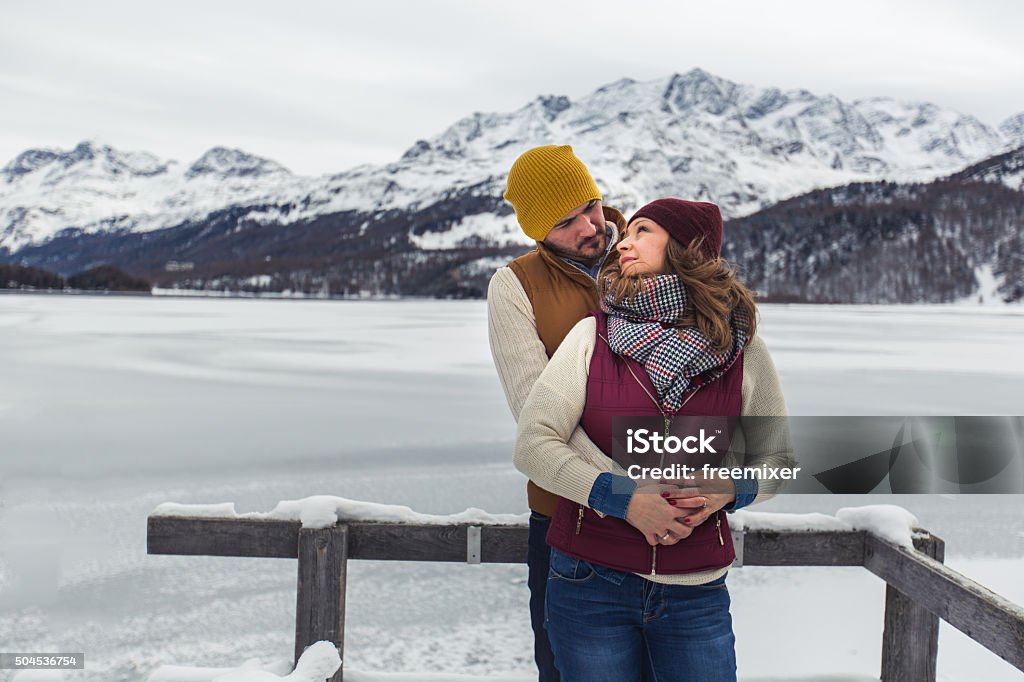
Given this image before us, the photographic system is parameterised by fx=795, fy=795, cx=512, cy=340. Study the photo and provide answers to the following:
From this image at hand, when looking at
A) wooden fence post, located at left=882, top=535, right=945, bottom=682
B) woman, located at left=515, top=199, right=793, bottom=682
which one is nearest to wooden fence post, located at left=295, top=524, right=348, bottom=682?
woman, located at left=515, top=199, right=793, bottom=682

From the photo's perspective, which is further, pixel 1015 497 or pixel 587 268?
pixel 1015 497

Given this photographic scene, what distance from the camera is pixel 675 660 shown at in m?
1.78

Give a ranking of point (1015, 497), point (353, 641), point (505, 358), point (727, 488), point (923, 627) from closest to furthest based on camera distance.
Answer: point (727, 488) < point (505, 358) < point (923, 627) < point (353, 641) < point (1015, 497)

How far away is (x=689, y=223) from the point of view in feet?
5.97

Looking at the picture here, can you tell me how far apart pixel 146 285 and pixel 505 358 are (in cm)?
14036

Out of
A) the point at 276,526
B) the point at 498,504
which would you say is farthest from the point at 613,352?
the point at 498,504

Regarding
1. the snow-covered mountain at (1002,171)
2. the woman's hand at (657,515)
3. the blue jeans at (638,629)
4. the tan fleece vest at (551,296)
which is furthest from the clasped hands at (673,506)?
the snow-covered mountain at (1002,171)

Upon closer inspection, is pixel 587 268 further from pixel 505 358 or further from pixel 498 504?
pixel 498 504

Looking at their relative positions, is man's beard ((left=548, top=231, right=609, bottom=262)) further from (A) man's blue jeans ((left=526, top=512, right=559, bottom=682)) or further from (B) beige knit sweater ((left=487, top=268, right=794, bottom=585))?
(A) man's blue jeans ((left=526, top=512, right=559, bottom=682))

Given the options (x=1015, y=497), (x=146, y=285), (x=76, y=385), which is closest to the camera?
(x=1015, y=497)

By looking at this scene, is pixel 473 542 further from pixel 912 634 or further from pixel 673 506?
pixel 912 634

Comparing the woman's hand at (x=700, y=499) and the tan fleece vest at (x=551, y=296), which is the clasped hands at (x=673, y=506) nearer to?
the woman's hand at (x=700, y=499)

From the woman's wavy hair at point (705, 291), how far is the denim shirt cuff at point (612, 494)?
0.36m

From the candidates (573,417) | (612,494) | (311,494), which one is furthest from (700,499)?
(311,494)
